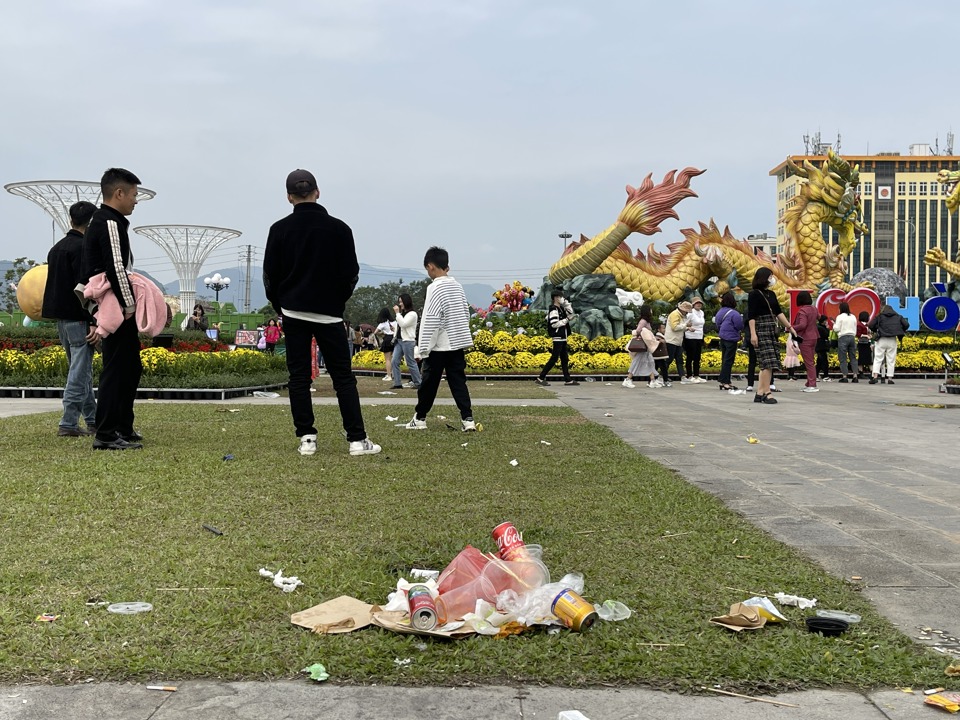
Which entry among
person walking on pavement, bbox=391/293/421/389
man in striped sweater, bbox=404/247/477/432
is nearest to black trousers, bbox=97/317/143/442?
man in striped sweater, bbox=404/247/477/432

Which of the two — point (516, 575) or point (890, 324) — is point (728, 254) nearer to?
point (890, 324)

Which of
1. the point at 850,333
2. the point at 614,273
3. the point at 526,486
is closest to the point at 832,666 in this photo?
the point at 526,486

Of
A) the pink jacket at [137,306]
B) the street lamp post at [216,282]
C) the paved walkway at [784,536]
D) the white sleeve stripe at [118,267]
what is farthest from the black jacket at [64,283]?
the street lamp post at [216,282]

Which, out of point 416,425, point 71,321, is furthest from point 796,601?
point 71,321

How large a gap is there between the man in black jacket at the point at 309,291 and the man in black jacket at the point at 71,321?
186cm

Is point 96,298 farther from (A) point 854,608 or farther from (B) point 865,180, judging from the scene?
(B) point 865,180

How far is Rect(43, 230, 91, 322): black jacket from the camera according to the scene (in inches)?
279

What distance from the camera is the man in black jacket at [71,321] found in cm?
706

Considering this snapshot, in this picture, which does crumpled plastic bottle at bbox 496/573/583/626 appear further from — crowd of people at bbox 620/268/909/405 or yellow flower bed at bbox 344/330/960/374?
yellow flower bed at bbox 344/330/960/374

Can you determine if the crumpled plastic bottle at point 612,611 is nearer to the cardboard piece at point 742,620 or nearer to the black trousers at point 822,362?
the cardboard piece at point 742,620

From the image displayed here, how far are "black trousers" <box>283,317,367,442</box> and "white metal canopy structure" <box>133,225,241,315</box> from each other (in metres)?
49.3

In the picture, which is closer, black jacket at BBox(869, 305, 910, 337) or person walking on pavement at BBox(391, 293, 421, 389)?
person walking on pavement at BBox(391, 293, 421, 389)

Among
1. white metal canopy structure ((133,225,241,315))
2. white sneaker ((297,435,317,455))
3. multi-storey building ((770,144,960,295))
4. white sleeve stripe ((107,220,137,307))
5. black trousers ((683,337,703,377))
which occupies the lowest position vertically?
white sneaker ((297,435,317,455))

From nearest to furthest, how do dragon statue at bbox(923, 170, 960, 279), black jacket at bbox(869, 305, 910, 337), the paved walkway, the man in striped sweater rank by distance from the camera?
the paved walkway → the man in striped sweater → black jacket at bbox(869, 305, 910, 337) → dragon statue at bbox(923, 170, 960, 279)
